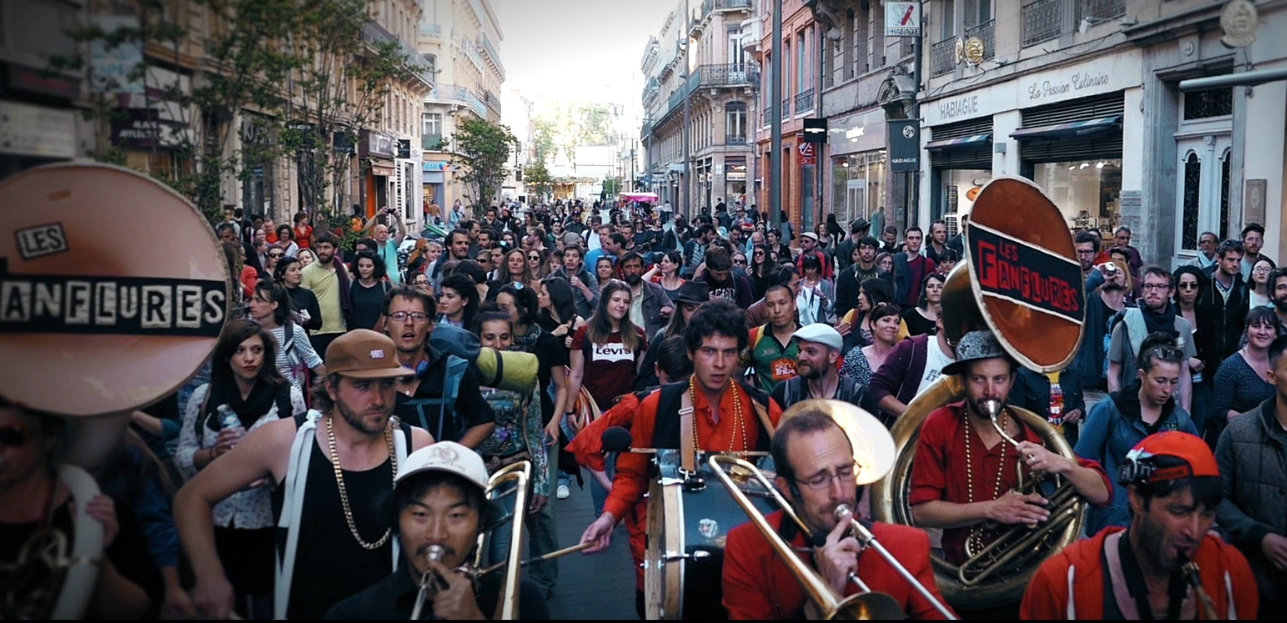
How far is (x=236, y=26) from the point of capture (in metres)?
2.99

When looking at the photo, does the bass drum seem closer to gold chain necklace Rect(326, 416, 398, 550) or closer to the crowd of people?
the crowd of people

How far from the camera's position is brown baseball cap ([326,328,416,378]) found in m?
3.81

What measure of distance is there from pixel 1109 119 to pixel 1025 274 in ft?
45.0

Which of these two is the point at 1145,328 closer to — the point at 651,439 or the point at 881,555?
the point at 651,439

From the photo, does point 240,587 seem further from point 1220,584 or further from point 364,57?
point 1220,584

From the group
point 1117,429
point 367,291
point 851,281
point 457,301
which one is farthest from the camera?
point 851,281

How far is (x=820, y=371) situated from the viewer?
624 centimetres

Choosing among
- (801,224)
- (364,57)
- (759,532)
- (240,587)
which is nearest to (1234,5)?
(759,532)

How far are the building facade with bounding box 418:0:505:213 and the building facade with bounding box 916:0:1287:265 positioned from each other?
5.04m

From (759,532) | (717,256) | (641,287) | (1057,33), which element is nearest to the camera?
(759,532)

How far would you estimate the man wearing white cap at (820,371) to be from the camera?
6184 mm

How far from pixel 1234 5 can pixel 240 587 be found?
11.6ft

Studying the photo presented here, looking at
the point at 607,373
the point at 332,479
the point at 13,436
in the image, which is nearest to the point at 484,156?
the point at 607,373

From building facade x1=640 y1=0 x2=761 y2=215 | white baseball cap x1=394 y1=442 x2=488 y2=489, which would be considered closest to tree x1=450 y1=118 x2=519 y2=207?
building facade x1=640 y1=0 x2=761 y2=215
